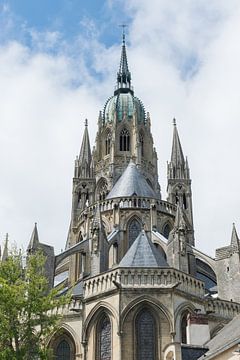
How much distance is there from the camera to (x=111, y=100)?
64.8 m

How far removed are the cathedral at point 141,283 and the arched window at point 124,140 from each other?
7804 millimetres

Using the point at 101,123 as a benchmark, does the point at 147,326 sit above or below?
below

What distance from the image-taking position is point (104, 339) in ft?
88.1

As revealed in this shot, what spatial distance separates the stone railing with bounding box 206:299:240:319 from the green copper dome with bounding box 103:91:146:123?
34.4 m

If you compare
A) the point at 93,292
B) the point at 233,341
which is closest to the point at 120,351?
the point at 93,292

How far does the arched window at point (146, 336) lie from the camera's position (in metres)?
25.8

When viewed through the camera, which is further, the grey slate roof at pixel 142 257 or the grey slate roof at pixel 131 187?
the grey slate roof at pixel 131 187

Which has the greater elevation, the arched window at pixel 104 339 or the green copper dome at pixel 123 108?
the green copper dome at pixel 123 108

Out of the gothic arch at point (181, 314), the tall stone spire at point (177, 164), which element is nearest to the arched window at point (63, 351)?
the gothic arch at point (181, 314)

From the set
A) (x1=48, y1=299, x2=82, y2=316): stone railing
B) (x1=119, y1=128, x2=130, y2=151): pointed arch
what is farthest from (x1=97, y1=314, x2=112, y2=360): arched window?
(x1=119, y1=128, x2=130, y2=151): pointed arch

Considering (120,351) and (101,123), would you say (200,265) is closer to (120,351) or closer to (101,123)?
(120,351)

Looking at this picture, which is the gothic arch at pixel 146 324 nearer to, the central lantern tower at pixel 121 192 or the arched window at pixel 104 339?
the arched window at pixel 104 339

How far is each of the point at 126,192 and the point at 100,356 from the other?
57.5ft

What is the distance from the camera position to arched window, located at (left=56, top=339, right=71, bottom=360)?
28375 mm
